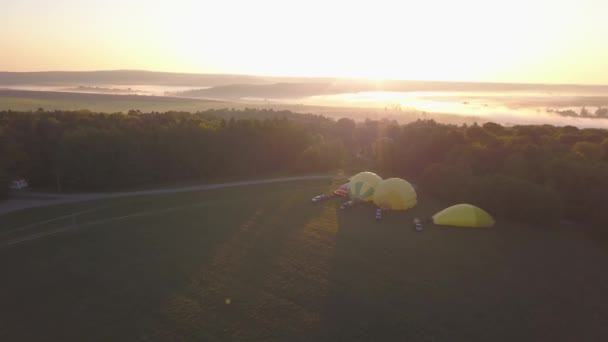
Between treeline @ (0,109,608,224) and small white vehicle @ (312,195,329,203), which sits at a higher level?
treeline @ (0,109,608,224)

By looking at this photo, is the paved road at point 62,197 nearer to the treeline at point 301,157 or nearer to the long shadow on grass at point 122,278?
the treeline at point 301,157

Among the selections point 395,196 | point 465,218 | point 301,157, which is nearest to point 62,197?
point 301,157

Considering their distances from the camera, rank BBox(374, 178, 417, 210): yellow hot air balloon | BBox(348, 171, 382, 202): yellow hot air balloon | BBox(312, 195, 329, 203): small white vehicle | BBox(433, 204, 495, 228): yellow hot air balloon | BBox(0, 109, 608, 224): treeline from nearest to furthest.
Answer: BBox(433, 204, 495, 228): yellow hot air balloon < BBox(0, 109, 608, 224): treeline < BBox(374, 178, 417, 210): yellow hot air balloon < BBox(348, 171, 382, 202): yellow hot air balloon < BBox(312, 195, 329, 203): small white vehicle

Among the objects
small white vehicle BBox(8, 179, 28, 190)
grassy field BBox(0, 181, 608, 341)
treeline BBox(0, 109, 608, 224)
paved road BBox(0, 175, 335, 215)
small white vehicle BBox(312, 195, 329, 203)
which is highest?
treeline BBox(0, 109, 608, 224)

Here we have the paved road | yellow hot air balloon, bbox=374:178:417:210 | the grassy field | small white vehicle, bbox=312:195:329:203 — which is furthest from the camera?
small white vehicle, bbox=312:195:329:203

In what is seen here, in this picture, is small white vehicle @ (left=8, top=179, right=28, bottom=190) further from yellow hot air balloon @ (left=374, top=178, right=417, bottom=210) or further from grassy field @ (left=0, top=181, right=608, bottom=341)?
yellow hot air balloon @ (left=374, top=178, right=417, bottom=210)

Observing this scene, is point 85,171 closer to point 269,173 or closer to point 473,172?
point 269,173

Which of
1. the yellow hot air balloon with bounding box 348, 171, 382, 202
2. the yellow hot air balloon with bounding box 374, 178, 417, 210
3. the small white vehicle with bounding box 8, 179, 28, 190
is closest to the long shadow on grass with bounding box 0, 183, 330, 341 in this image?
the yellow hot air balloon with bounding box 348, 171, 382, 202

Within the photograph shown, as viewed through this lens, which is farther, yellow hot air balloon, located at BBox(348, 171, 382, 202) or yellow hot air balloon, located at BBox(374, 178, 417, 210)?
yellow hot air balloon, located at BBox(348, 171, 382, 202)

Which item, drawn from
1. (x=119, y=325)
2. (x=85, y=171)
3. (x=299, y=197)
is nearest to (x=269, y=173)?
(x=299, y=197)
